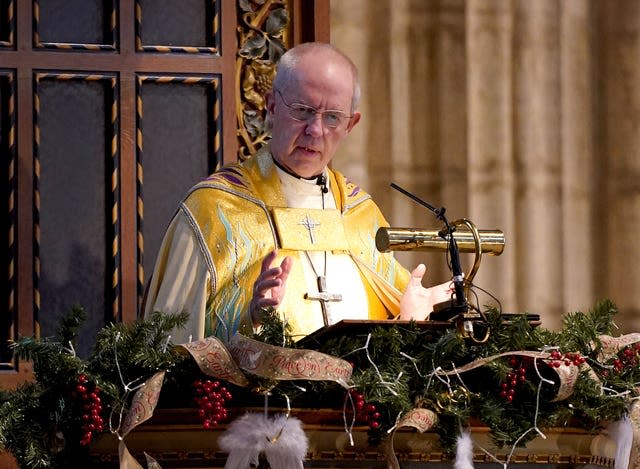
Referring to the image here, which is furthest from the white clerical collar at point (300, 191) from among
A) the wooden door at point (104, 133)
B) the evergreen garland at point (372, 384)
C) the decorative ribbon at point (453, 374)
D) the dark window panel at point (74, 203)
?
the decorative ribbon at point (453, 374)

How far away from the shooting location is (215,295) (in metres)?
3.72

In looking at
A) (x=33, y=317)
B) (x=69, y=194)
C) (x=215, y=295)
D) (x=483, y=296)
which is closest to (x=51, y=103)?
(x=69, y=194)

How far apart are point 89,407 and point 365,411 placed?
483 millimetres

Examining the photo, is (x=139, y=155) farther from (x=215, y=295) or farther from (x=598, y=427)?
(x=598, y=427)

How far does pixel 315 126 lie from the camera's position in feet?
12.8

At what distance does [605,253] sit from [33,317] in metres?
2.13

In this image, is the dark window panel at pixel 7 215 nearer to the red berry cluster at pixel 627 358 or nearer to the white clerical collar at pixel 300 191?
the white clerical collar at pixel 300 191

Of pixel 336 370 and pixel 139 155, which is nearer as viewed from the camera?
pixel 336 370

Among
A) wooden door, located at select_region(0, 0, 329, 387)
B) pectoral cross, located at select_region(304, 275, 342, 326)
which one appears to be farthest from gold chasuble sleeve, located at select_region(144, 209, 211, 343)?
wooden door, located at select_region(0, 0, 329, 387)

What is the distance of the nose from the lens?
3.89 m

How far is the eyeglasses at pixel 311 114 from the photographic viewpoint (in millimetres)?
3914

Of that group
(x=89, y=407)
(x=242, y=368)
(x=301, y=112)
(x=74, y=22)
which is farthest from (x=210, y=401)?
(x=74, y=22)

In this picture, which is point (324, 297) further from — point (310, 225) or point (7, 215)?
point (7, 215)

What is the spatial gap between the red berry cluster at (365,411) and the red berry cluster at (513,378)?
0.24 metres
